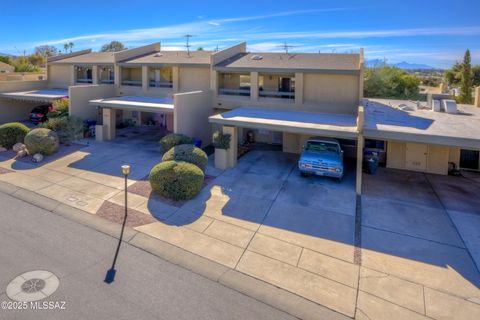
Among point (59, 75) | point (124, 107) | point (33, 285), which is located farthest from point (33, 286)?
point (59, 75)

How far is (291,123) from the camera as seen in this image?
57.9 feet

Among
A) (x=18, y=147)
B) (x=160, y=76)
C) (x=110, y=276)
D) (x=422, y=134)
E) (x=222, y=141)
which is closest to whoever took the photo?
Answer: (x=110, y=276)

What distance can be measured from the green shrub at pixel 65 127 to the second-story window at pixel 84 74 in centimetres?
1020

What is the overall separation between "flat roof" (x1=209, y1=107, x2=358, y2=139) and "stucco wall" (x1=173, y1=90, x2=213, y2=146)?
267 centimetres

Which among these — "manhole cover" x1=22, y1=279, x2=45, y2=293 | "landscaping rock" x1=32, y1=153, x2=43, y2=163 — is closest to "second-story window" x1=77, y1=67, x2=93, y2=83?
"landscaping rock" x1=32, y1=153, x2=43, y2=163

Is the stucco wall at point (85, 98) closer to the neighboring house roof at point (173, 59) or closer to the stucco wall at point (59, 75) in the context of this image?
the neighboring house roof at point (173, 59)

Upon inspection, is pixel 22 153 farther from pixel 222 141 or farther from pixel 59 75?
pixel 59 75

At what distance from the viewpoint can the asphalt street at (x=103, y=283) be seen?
7.83 m

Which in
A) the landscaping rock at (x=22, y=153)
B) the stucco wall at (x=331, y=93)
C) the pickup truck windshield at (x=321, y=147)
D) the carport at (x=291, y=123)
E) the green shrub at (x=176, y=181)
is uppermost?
the stucco wall at (x=331, y=93)

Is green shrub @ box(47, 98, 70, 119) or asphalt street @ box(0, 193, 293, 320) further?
green shrub @ box(47, 98, 70, 119)

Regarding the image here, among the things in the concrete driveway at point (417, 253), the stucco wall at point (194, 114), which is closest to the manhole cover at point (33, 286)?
the concrete driveway at point (417, 253)

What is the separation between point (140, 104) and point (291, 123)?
11345mm

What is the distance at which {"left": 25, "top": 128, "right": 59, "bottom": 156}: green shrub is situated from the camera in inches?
762

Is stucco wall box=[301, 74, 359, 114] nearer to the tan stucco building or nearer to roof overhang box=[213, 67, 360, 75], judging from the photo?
the tan stucco building
